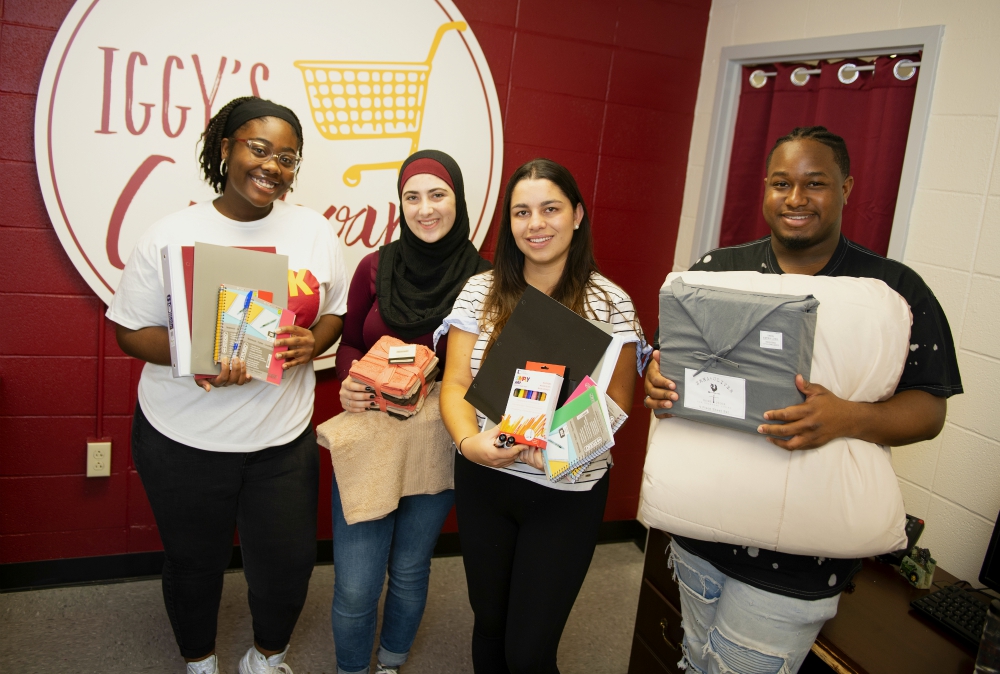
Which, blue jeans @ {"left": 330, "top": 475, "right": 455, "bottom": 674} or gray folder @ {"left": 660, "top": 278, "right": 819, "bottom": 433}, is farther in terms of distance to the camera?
blue jeans @ {"left": 330, "top": 475, "right": 455, "bottom": 674}

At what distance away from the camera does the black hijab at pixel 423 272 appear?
181cm

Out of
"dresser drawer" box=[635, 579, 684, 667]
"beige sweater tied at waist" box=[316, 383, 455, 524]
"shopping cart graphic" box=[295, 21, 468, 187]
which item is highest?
"shopping cart graphic" box=[295, 21, 468, 187]

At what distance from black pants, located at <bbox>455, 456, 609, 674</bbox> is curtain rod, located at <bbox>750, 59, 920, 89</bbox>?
1613 mm

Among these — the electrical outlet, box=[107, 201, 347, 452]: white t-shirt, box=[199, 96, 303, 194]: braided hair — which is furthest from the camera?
the electrical outlet

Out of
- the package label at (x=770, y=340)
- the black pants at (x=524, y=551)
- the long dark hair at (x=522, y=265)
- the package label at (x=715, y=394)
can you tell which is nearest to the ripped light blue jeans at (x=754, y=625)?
the black pants at (x=524, y=551)

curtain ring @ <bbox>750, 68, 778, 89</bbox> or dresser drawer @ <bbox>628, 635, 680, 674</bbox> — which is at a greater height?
curtain ring @ <bbox>750, 68, 778, 89</bbox>

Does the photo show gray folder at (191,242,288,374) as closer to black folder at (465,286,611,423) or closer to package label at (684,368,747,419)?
black folder at (465,286,611,423)

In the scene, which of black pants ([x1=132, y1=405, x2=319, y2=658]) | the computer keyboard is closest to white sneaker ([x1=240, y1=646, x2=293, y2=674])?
black pants ([x1=132, y1=405, x2=319, y2=658])

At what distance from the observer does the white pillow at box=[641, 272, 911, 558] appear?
49.9 inches

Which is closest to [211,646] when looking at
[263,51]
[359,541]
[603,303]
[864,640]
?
[359,541]

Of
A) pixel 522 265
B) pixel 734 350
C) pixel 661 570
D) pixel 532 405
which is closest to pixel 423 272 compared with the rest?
pixel 522 265

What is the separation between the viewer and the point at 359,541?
1.79 meters

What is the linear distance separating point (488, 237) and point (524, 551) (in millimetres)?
1427

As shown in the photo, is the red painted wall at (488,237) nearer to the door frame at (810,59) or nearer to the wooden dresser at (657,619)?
the door frame at (810,59)
